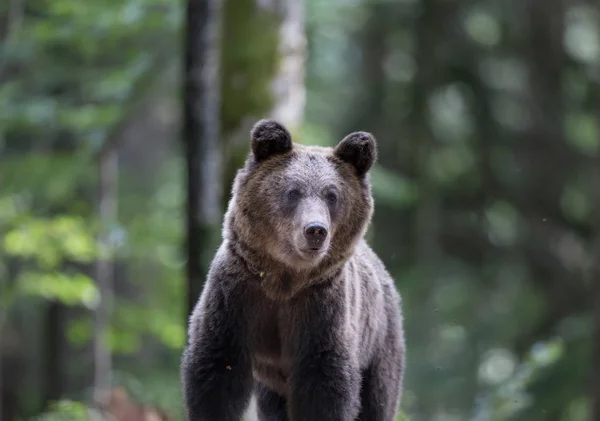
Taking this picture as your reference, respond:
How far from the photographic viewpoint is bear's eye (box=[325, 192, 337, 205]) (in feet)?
15.7

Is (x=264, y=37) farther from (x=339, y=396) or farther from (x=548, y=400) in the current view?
(x=548, y=400)

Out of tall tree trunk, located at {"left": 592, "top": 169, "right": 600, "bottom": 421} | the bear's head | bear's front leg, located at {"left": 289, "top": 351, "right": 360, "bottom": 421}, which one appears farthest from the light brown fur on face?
tall tree trunk, located at {"left": 592, "top": 169, "right": 600, "bottom": 421}

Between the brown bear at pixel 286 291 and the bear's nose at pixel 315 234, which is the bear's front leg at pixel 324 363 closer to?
the brown bear at pixel 286 291

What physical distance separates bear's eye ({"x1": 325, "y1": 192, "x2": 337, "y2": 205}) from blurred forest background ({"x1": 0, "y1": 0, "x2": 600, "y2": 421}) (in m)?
5.05

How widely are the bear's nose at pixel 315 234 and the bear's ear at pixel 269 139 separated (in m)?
0.58

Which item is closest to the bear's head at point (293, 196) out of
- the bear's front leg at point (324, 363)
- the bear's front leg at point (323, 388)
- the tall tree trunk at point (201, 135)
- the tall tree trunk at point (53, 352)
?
the bear's front leg at point (324, 363)

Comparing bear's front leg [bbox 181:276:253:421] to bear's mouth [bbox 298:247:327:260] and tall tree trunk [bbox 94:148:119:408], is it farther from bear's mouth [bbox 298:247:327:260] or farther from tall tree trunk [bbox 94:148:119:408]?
tall tree trunk [bbox 94:148:119:408]

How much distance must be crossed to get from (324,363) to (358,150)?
1128 millimetres

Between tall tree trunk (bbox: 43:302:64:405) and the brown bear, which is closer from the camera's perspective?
the brown bear

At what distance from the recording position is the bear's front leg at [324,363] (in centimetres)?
466

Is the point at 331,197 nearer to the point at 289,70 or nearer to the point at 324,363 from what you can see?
the point at 324,363

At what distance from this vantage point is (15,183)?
12.9 m

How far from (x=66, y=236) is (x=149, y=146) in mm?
8100

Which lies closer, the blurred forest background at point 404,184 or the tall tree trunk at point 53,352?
the blurred forest background at point 404,184
